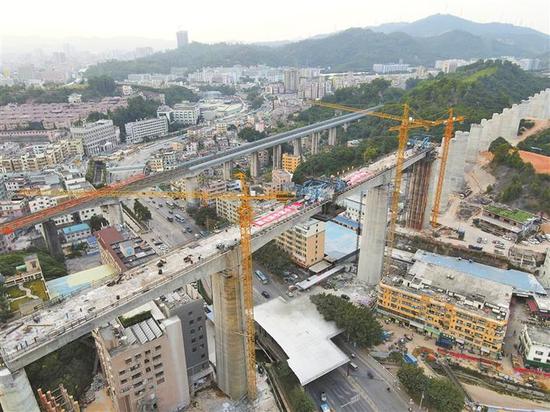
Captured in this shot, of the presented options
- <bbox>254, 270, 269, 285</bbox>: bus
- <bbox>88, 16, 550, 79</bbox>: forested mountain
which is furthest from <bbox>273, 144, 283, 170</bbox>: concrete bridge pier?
<bbox>88, 16, 550, 79</bbox>: forested mountain

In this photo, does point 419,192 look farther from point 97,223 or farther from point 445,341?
point 97,223

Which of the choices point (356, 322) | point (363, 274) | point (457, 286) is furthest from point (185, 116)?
point (356, 322)

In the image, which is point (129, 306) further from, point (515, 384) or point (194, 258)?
point (515, 384)

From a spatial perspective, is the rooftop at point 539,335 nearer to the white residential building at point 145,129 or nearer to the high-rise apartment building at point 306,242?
the high-rise apartment building at point 306,242

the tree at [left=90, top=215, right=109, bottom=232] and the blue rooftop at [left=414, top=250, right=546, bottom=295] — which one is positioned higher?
the blue rooftop at [left=414, top=250, right=546, bottom=295]

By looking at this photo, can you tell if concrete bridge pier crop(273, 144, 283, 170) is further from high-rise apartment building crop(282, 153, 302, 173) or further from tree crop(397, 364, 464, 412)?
tree crop(397, 364, 464, 412)

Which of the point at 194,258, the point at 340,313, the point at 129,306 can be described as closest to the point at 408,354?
the point at 340,313
